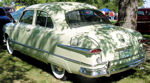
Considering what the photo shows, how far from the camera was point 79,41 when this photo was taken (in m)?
4.16

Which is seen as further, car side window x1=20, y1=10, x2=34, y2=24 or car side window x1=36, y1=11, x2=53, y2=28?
car side window x1=20, y1=10, x2=34, y2=24

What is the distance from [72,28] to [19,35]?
7.93ft

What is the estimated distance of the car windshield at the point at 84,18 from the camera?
192 inches

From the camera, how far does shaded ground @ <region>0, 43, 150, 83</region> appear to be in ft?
16.2

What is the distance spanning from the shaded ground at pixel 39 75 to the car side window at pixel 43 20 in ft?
4.43

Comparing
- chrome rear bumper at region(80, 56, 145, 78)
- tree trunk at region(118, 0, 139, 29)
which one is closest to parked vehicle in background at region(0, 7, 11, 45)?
tree trunk at region(118, 0, 139, 29)

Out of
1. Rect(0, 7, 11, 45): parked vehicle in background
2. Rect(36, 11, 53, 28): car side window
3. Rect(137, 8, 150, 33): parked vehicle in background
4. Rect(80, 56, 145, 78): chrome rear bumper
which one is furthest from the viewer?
Rect(137, 8, 150, 33): parked vehicle in background

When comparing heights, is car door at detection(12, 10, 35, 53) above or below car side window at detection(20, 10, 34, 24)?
below

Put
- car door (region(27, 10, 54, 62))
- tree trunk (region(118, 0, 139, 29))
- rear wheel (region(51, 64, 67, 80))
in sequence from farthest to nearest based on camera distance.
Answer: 1. tree trunk (region(118, 0, 139, 29))
2. car door (region(27, 10, 54, 62))
3. rear wheel (region(51, 64, 67, 80))

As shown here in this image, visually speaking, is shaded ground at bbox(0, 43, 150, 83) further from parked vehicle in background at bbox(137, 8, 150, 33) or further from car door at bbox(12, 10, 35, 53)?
parked vehicle in background at bbox(137, 8, 150, 33)

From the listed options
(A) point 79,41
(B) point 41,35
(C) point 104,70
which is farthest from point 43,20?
(C) point 104,70

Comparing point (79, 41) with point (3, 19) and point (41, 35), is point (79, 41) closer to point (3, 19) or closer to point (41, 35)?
point (41, 35)

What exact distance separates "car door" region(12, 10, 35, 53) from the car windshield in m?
1.37

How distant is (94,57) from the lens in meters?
3.94
